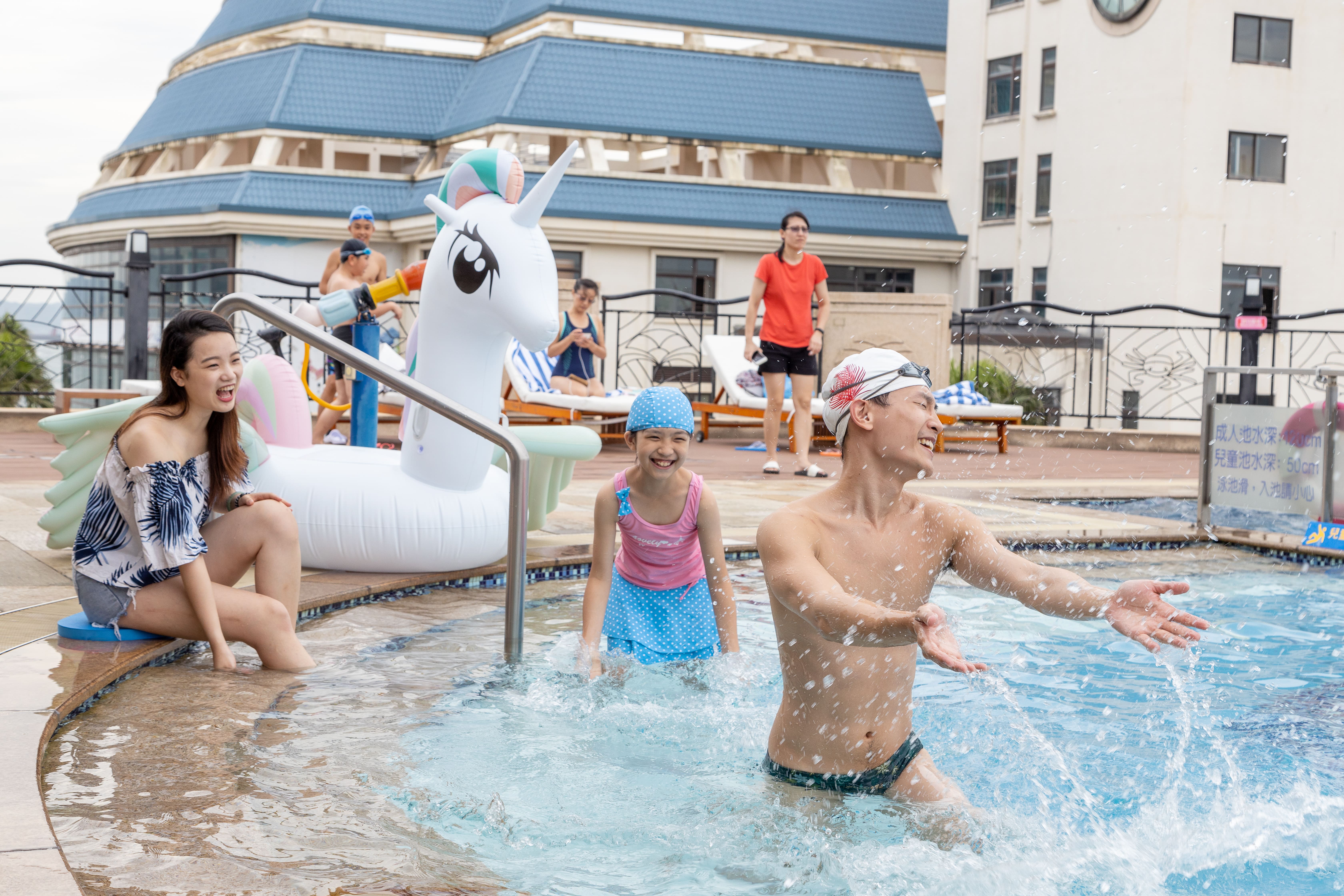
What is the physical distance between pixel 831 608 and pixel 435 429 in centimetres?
318

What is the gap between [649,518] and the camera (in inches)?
174

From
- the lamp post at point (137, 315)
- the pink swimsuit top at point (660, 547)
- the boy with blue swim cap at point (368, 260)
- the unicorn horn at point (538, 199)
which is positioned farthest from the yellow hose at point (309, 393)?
the lamp post at point (137, 315)

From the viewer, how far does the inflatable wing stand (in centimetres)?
515

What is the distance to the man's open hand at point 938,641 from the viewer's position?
2.24m

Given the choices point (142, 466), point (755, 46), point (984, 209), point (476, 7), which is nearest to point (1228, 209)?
point (984, 209)

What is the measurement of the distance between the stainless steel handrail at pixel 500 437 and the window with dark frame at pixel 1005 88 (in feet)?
101

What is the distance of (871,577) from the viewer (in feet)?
9.75

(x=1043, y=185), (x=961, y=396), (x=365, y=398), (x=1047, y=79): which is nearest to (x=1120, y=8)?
(x=1047, y=79)

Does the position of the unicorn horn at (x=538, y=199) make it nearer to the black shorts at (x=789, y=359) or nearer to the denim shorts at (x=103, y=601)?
the denim shorts at (x=103, y=601)

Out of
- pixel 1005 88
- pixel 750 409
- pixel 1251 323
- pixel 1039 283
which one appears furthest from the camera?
pixel 1005 88

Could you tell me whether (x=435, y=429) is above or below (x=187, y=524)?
above

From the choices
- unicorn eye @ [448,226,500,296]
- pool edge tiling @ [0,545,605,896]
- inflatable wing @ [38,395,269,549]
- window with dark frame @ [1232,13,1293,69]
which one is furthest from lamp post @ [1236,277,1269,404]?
window with dark frame @ [1232,13,1293,69]

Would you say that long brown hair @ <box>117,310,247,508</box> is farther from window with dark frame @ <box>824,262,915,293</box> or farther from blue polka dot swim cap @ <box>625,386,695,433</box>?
window with dark frame @ <box>824,262,915,293</box>

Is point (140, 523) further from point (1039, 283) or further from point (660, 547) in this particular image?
point (1039, 283)
